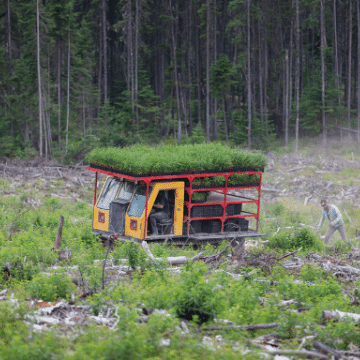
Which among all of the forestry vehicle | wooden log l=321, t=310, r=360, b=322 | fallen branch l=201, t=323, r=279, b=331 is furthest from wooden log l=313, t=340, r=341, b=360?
the forestry vehicle

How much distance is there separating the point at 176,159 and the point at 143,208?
1.60 m

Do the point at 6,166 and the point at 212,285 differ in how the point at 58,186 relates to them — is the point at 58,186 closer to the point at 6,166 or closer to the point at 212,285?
the point at 6,166

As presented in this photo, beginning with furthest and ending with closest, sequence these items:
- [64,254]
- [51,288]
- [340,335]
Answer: [64,254] < [51,288] < [340,335]

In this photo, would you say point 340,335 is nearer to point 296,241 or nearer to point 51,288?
point 51,288

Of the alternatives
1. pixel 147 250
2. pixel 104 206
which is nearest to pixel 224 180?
pixel 104 206

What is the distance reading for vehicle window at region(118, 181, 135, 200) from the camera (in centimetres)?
1346

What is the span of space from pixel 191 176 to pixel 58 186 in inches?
512

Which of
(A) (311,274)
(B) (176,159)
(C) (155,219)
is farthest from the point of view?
(C) (155,219)

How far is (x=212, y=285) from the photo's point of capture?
8.23 metres

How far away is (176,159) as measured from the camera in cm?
1306

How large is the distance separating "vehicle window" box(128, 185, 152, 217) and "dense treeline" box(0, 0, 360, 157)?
18.6 meters

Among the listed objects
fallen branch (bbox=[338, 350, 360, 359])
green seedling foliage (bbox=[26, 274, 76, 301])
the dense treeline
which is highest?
the dense treeline

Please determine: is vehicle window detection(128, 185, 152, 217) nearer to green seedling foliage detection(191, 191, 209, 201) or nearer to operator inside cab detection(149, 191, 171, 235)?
operator inside cab detection(149, 191, 171, 235)

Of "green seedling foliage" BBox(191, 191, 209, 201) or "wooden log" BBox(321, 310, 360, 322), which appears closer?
"wooden log" BBox(321, 310, 360, 322)
